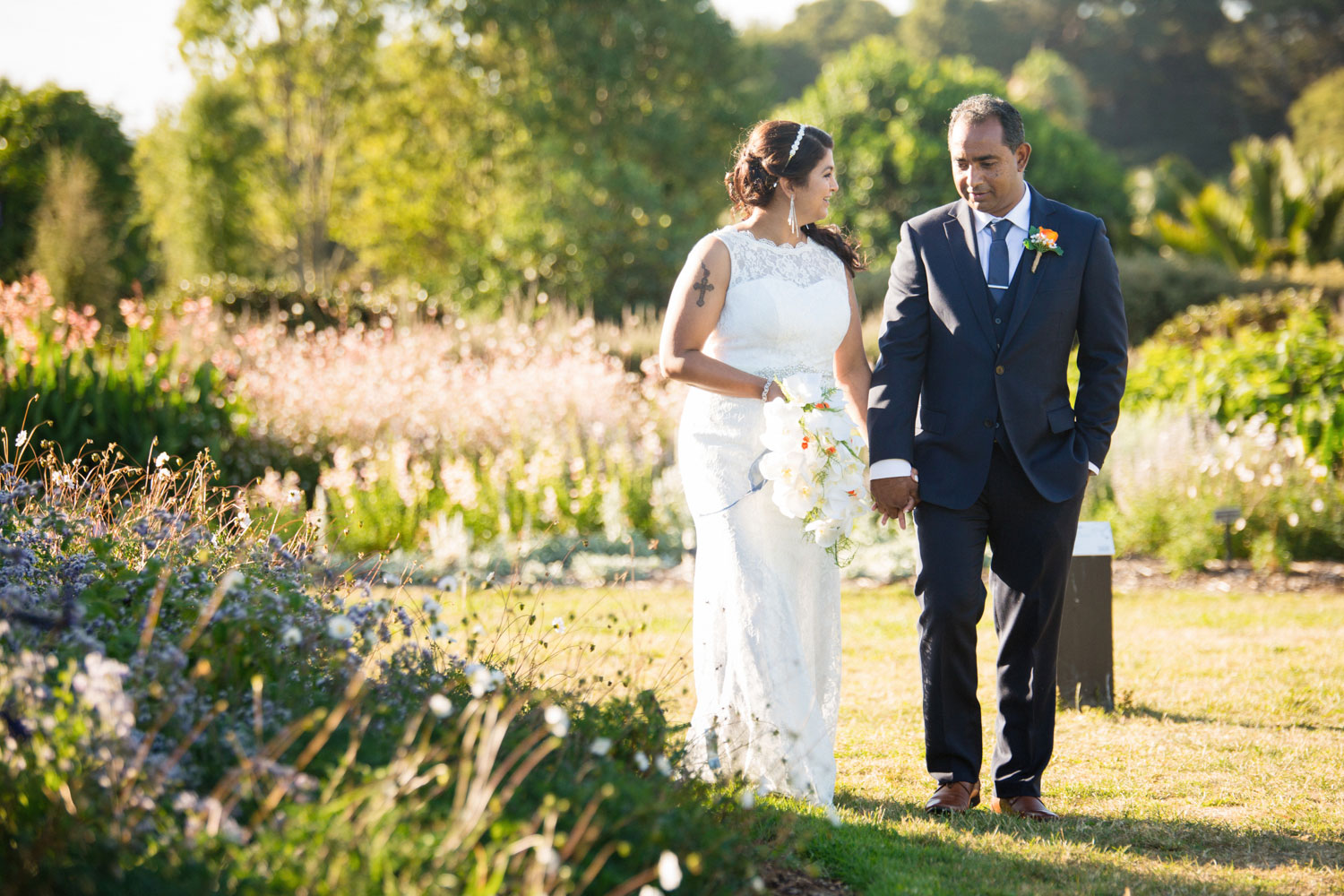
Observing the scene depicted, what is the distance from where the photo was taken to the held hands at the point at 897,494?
3631 mm

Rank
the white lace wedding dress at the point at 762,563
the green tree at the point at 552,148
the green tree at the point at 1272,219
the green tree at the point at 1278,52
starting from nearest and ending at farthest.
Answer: the white lace wedding dress at the point at 762,563, the green tree at the point at 552,148, the green tree at the point at 1272,219, the green tree at the point at 1278,52

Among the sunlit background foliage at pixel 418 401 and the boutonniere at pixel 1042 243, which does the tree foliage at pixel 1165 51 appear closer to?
the sunlit background foliage at pixel 418 401

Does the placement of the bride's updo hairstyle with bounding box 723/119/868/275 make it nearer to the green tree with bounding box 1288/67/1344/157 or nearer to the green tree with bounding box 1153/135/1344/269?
the green tree with bounding box 1153/135/1344/269

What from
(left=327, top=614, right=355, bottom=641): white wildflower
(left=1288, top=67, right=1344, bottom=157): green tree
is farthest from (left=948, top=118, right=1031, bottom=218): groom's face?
(left=1288, top=67, right=1344, bottom=157): green tree

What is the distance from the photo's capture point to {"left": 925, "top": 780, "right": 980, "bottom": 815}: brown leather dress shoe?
12.0 ft

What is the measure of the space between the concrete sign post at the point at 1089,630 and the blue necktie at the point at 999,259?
71.1 inches

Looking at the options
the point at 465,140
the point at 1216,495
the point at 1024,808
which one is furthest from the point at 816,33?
the point at 1024,808

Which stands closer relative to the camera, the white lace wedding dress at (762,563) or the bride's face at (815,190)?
the white lace wedding dress at (762,563)

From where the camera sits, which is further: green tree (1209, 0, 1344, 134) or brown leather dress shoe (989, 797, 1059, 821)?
green tree (1209, 0, 1344, 134)

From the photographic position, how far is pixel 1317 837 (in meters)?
3.47

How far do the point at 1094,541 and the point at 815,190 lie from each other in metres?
2.19

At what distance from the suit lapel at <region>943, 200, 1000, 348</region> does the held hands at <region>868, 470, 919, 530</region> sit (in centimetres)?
49

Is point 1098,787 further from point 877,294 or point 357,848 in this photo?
point 877,294

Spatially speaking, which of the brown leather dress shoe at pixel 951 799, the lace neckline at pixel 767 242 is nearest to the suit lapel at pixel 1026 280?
the lace neckline at pixel 767 242
